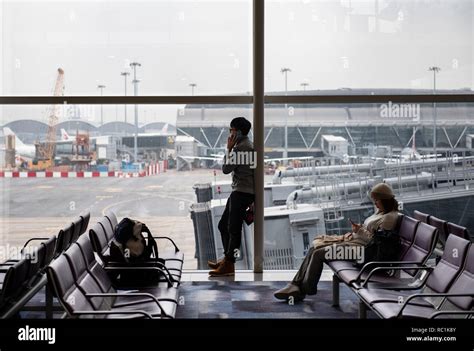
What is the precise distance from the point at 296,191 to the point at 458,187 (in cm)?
161

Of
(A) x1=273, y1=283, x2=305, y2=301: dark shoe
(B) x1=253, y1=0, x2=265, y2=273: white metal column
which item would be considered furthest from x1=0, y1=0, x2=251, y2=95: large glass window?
(A) x1=273, y1=283, x2=305, y2=301: dark shoe

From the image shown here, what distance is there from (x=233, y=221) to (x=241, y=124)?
0.91 meters

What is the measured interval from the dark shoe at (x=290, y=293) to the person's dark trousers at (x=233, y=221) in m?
0.85

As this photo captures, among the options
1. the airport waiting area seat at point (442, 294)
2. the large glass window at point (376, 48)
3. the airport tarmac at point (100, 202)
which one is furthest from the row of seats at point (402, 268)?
the airport tarmac at point (100, 202)

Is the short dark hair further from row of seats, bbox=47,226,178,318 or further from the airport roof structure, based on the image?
row of seats, bbox=47,226,178,318

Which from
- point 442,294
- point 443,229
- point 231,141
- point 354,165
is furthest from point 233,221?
point 442,294

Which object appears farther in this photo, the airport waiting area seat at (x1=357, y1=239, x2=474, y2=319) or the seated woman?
the seated woman

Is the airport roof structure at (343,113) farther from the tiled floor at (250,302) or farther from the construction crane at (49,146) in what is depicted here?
the tiled floor at (250,302)

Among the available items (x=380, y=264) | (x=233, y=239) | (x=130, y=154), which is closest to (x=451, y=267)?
(x=380, y=264)

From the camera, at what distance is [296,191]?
576 cm

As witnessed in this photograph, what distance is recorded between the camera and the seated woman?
4.46 metres

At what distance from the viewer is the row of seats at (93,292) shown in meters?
2.80

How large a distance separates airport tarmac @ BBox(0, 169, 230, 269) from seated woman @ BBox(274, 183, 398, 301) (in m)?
1.38

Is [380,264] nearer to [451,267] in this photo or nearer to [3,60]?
[451,267]
